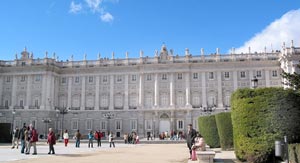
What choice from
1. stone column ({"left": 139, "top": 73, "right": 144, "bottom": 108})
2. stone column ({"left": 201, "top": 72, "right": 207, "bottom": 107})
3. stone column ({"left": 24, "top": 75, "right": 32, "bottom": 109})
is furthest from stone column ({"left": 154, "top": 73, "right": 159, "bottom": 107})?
stone column ({"left": 24, "top": 75, "right": 32, "bottom": 109})

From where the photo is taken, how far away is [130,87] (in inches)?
2292

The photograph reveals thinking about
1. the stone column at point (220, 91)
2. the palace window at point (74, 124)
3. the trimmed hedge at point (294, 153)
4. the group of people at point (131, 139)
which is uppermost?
the stone column at point (220, 91)

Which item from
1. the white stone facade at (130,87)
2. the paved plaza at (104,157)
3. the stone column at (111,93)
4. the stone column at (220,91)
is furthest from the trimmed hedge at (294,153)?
the stone column at (111,93)

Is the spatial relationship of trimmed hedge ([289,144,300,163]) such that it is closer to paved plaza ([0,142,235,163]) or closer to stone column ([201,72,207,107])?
paved plaza ([0,142,235,163])

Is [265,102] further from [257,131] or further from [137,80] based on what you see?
[137,80]

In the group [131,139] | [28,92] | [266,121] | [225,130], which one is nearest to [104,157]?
[266,121]

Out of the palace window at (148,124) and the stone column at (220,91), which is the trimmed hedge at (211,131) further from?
the palace window at (148,124)

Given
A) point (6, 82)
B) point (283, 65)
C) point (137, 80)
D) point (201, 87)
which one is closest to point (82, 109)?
point (137, 80)

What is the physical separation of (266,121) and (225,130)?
29.7ft

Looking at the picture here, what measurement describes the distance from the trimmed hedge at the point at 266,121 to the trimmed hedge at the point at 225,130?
7.65 m

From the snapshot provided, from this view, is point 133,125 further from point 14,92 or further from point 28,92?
point 14,92

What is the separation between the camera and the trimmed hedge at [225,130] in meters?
22.6

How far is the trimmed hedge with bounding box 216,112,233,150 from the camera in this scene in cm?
2257

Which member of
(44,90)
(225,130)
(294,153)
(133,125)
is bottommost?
(294,153)
